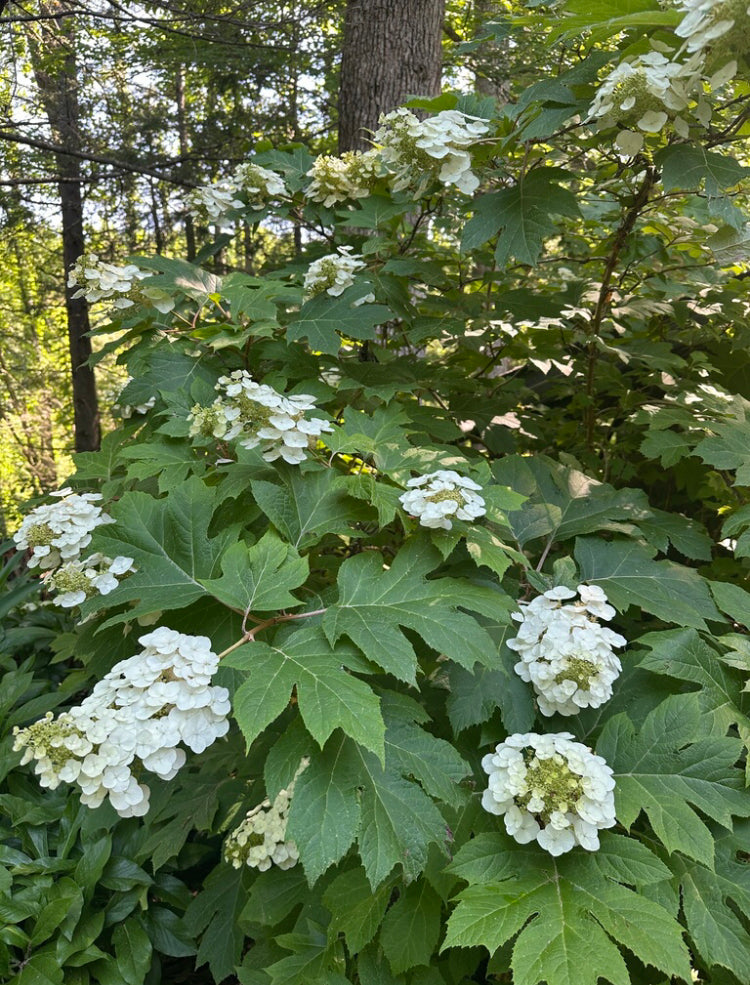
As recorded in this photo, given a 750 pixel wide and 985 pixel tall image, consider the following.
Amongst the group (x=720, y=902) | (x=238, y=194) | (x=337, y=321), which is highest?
(x=238, y=194)

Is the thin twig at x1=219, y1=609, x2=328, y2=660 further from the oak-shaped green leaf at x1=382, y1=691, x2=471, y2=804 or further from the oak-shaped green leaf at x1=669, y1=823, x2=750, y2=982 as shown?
the oak-shaped green leaf at x1=669, y1=823, x2=750, y2=982

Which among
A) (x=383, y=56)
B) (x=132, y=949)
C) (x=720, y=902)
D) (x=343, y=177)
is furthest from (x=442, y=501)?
(x=383, y=56)

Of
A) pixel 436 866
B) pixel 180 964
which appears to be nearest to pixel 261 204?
pixel 436 866

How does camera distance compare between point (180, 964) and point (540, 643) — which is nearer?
point (540, 643)

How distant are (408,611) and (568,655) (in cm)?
32

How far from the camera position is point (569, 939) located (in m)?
1.07

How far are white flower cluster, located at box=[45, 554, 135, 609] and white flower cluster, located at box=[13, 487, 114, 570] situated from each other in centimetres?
5

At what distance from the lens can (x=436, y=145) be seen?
73.3 inches

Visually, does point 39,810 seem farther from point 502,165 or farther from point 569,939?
point 502,165

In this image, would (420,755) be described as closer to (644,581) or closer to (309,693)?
(309,693)

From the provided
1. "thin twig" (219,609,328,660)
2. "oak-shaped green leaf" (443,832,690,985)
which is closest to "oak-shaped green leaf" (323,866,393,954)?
"oak-shaped green leaf" (443,832,690,985)

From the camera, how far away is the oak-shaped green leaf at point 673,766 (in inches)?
48.9

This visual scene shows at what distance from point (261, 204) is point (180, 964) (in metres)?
2.70

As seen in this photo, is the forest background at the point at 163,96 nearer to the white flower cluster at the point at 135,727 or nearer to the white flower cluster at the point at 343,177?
the white flower cluster at the point at 343,177
